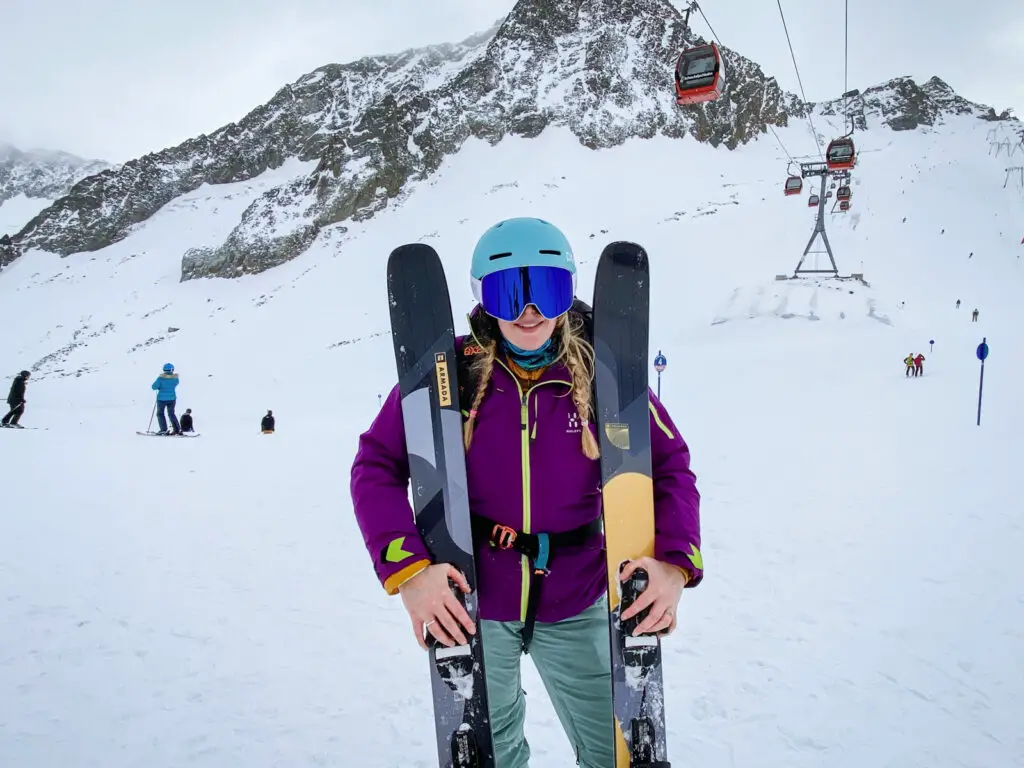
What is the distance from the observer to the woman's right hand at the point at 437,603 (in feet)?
5.27

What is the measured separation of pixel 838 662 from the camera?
3.58 m

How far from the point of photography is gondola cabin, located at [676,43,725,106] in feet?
39.7

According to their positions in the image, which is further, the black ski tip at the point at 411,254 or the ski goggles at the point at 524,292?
the black ski tip at the point at 411,254

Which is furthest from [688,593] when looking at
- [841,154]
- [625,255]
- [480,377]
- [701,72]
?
[841,154]

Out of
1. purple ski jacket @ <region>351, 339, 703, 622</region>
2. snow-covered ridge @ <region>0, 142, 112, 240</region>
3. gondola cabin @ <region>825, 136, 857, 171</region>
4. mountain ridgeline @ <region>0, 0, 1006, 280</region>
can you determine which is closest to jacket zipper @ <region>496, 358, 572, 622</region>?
purple ski jacket @ <region>351, 339, 703, 622</region>

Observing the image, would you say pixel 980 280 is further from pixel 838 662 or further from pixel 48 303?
pixel 48 303

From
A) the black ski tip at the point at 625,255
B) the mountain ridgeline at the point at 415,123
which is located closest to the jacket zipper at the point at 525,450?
the black ski tip at the point at 625,255

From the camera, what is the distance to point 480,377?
5.93ft

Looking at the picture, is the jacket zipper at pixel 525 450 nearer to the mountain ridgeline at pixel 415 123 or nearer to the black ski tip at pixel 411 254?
the black ski tip at pixel 411 254

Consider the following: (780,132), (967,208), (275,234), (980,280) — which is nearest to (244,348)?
(275,234)

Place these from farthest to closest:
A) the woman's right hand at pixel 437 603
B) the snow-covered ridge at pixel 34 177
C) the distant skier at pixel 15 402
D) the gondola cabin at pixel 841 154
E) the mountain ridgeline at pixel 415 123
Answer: the snow-covered ridge at pixel 34 177 → the mountain ridgeline at pixel 415 123 → the gondola cabin at pixel 841 154 → the distant skier at pixel 15 402 → the woman's right hand at pixel 437 603

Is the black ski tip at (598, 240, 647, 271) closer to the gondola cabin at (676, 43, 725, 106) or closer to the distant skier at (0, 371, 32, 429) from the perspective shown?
the gondola cabin at (676, 43, 725, 106)

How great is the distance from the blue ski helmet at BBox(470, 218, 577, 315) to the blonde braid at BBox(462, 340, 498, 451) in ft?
0.63

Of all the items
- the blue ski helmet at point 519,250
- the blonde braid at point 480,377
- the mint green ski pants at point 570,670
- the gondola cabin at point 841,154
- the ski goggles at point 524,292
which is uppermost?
the gondola cabin at point 841,154
